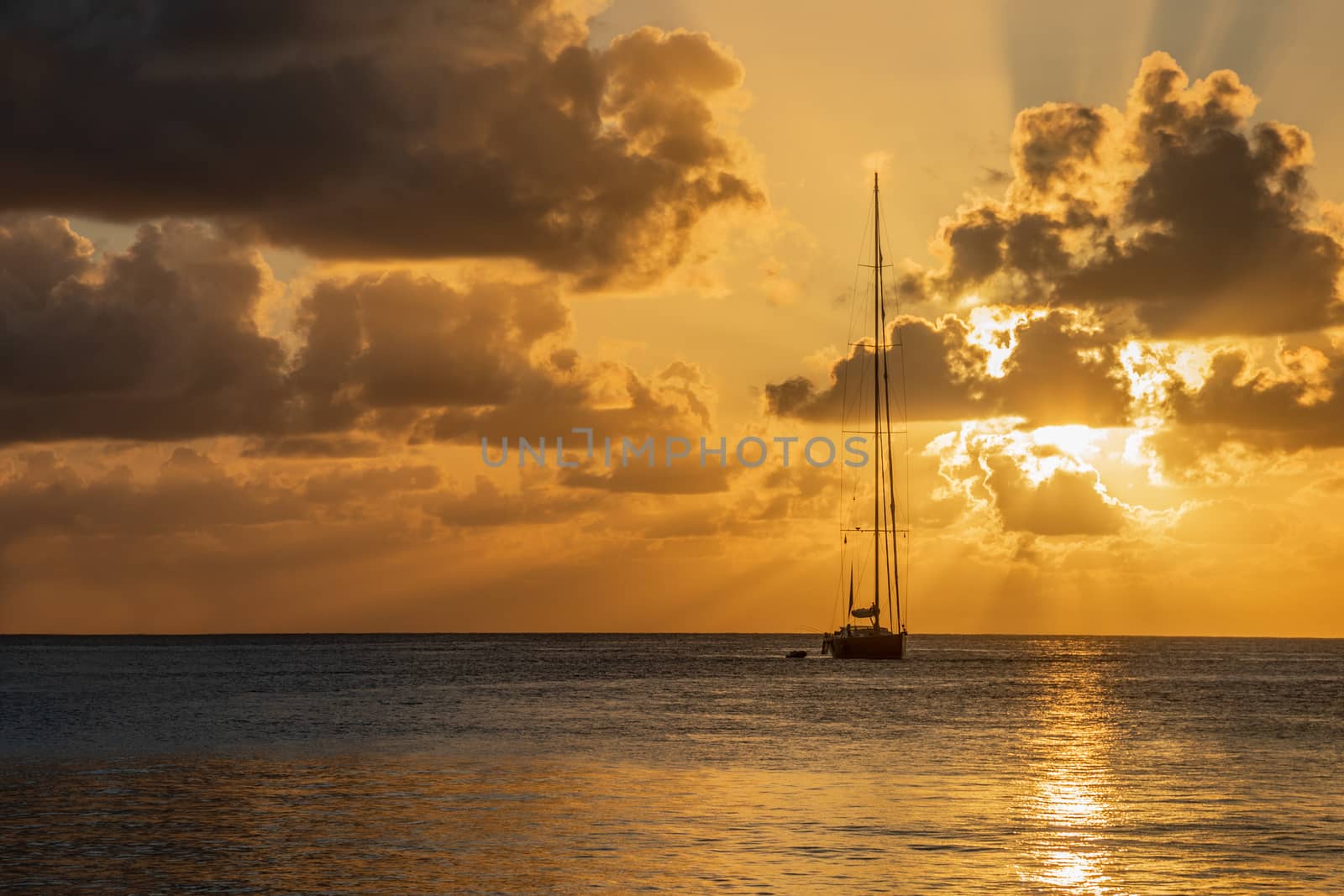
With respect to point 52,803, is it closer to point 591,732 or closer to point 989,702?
point 591,732

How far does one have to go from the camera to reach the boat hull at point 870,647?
458 feet

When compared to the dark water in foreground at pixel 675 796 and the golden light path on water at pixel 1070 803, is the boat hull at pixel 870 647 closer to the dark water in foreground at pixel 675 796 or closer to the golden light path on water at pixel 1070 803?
the dark water in foreground at pixel 675 796

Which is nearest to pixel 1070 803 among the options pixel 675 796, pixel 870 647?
pixel 675 796

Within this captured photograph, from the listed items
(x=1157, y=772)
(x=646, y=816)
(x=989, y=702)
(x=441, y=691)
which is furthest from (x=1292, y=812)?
Result: (x=441, y=691)

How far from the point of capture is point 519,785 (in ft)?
168

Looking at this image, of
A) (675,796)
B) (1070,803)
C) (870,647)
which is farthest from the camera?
(870,647)

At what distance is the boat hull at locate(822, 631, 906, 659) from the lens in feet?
458

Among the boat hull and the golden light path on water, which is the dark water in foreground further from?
the boat hull

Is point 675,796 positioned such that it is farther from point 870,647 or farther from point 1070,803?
point 870,647

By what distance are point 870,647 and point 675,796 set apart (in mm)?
95682

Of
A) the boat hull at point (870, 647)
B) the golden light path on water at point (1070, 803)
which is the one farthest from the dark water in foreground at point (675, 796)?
the boat hull at point (870, 647)

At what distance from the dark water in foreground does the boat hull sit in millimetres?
36887

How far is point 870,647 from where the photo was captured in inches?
5571

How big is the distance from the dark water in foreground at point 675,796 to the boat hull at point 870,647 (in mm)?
36887
